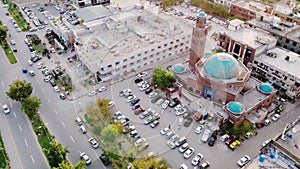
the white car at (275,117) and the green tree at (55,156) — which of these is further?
the white car at (275,117)

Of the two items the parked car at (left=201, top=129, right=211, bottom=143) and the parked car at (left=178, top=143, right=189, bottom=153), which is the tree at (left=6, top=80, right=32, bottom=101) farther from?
the parked car at (left=201, top=129, right=211, bottom=143)

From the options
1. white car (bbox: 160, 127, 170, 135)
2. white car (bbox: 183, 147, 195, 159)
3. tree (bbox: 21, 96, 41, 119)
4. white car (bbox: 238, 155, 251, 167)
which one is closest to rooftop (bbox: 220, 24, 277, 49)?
white car (bbox: 238, 155, 251, 167)

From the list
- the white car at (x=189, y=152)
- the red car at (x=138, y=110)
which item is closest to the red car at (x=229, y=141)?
the white car at (x=189, y=152)

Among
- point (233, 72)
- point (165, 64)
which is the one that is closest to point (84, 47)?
point (165, 64)

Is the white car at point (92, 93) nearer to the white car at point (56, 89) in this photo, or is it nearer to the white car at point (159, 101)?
the white car at point (56, 89)

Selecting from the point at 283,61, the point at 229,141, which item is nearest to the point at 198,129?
the point at 229,141
